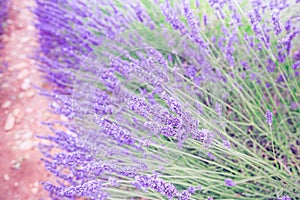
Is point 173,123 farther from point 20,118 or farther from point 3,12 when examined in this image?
point 3,12

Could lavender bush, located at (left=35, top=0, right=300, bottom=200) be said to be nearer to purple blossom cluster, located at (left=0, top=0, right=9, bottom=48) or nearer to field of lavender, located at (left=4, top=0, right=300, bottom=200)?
field of lavender, located at (left=4, top=0, right=300, bottom=200)

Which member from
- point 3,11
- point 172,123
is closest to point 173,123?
point 172,123

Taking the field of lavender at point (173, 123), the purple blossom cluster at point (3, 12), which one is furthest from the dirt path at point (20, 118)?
the field of lavender at point (173, 123)

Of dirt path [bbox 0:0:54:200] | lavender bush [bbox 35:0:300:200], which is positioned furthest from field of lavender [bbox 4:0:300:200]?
dirt path [bbox 0:0:54:200]

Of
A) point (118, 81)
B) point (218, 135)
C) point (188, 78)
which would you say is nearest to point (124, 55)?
point (118, 81)

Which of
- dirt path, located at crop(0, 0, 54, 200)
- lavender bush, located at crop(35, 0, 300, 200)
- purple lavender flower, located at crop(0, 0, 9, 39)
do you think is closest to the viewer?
lavender bush, located at crop(35, 0, 300, 200)

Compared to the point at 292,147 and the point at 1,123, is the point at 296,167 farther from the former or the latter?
the point at 1,123

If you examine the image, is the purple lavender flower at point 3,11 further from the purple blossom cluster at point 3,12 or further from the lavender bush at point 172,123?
the lavender bush at point 172,123

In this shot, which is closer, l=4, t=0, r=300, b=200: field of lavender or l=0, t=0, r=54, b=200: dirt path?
l=4, t=0, r=300, b=200: field of lavender
